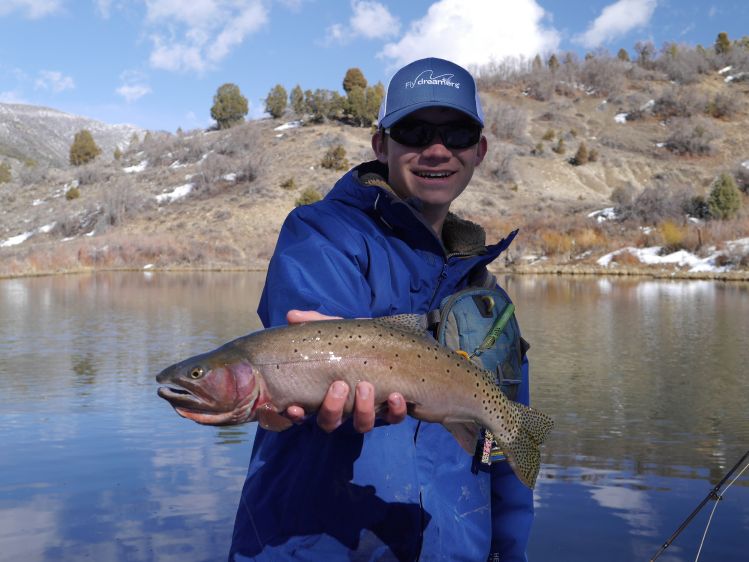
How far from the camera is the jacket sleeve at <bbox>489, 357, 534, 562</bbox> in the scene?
3396mm

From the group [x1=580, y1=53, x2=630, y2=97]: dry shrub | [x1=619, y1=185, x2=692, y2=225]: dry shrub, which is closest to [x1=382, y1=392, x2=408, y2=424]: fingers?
[x1=619, y1=185, x2=692, y2=225]: dry shrub

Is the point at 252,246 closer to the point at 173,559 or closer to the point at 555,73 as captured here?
the point at 173,559

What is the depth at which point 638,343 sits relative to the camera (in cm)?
1722

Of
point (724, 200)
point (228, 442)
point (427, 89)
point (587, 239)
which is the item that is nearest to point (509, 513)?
point (427, 89)

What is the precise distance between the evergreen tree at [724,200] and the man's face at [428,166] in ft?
153

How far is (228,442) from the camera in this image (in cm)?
941

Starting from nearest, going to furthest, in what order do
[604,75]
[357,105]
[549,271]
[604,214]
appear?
[549,271] < [604,214] < [357,105] < [604,75]

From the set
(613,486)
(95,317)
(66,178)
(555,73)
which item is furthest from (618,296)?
Answer: (555,73)

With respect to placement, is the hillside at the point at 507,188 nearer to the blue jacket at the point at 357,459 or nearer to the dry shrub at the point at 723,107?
the dry shrub at the point at 723,107

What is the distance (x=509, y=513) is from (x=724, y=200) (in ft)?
153

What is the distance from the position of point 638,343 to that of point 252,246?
3578 cm

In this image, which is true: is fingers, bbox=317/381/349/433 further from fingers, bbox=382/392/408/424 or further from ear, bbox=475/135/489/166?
ear, bbox=475/135/489/166

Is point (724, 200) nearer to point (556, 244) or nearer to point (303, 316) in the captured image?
point (556, 244)

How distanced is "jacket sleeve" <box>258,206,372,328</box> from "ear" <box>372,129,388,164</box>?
0.68m
